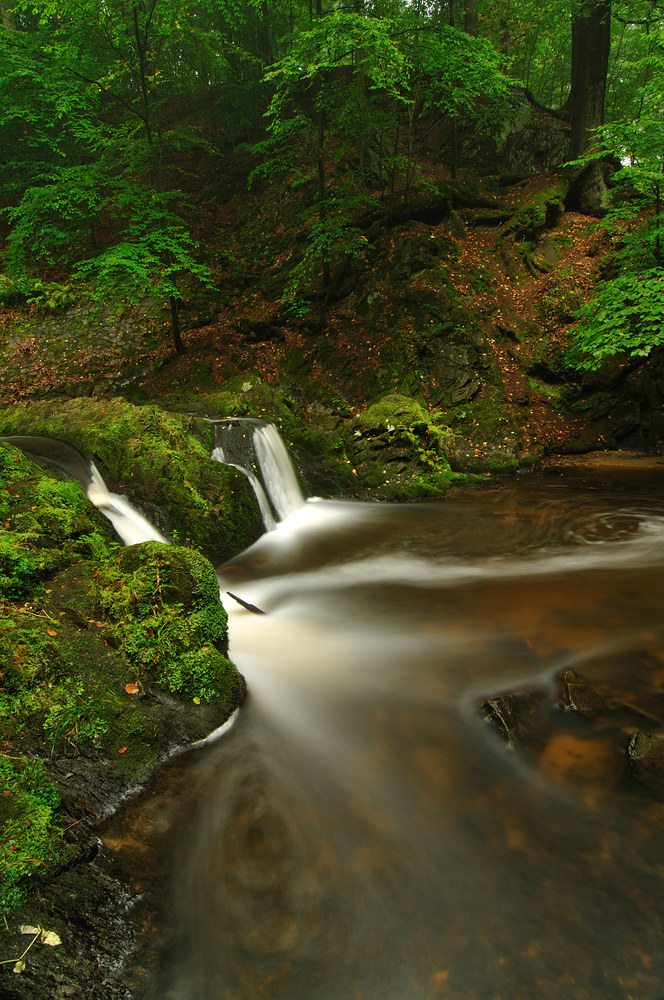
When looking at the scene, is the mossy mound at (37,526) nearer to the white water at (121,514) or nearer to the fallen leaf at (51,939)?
the white water at (121,514)

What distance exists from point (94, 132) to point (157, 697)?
34.4 ft

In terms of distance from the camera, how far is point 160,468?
6.27 meters

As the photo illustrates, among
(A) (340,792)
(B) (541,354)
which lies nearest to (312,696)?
(A) (340,792)

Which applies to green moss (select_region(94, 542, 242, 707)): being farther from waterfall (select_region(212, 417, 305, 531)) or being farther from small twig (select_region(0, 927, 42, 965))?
waterfall (select_region(212, 417, 305, 531))

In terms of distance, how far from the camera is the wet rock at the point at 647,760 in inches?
114

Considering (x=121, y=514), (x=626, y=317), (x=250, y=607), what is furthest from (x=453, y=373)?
(x=121, y=514)

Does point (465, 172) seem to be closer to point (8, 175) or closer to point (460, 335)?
point (460, 335)

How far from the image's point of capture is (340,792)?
3186mm

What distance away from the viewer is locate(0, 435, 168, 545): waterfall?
18.1ft

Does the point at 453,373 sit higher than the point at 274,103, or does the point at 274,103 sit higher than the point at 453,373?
the point at 274,103

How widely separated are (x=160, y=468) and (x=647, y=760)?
554 centimetres

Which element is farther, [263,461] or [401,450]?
[401,450]

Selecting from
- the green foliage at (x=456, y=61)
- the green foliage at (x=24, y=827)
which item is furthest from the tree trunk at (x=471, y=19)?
the green foliage at (x=24, y=827)

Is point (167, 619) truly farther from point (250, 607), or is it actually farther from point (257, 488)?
point (257, 488)
